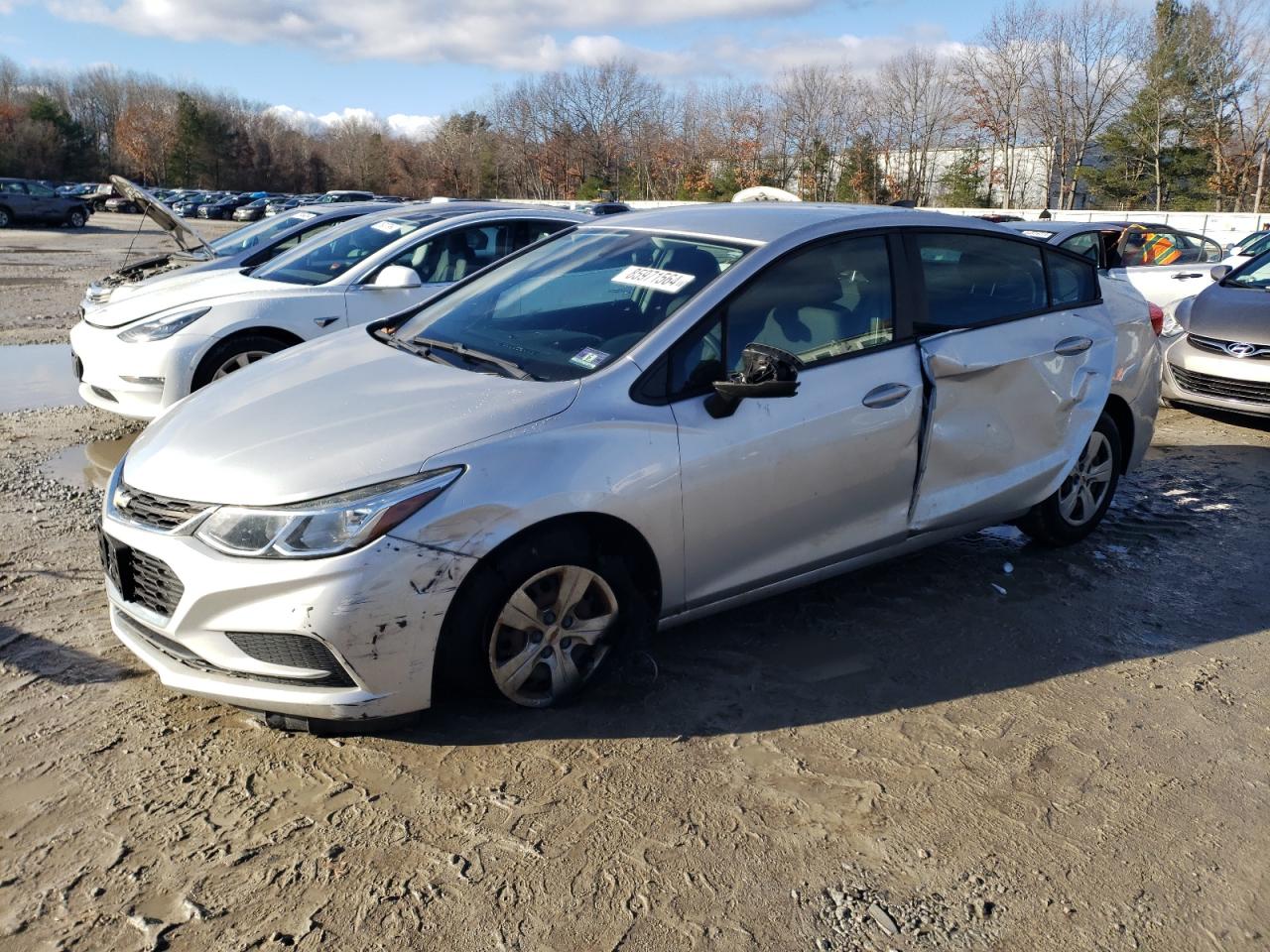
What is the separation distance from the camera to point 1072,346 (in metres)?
4.78

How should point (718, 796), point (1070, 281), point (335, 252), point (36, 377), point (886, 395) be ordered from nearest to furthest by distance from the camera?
1. point (718, 796)
2. point (886, 395)
3. point (1070, 281)
4. point (335, 252)
5. point (36, 377)

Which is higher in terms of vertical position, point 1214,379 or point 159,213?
point 159,213

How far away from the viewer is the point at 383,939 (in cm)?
250

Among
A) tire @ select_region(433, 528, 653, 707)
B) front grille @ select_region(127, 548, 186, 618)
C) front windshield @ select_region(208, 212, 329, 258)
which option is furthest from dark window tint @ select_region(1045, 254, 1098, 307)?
front windshield @ select_region(208, 212, 329, 258)

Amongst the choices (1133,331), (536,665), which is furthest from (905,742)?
(1133,331)

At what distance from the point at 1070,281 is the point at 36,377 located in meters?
8.83

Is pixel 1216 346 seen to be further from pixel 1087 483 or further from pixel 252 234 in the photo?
pixel 252 234

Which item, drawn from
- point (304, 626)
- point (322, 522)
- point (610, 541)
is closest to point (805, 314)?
point (610, 541)

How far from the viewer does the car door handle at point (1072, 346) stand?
4.72 metres

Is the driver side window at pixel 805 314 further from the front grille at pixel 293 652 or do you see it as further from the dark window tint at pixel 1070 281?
the front grille at pixel 293 652

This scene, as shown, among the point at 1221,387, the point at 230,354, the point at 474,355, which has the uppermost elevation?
the point at 474,355

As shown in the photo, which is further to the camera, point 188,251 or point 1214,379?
point 188,251

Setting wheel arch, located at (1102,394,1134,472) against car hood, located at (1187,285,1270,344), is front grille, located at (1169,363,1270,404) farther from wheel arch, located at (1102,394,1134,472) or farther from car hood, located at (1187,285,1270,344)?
wheel arch, located at (1102,394,1134,472)

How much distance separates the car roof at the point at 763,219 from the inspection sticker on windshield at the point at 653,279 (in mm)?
290
